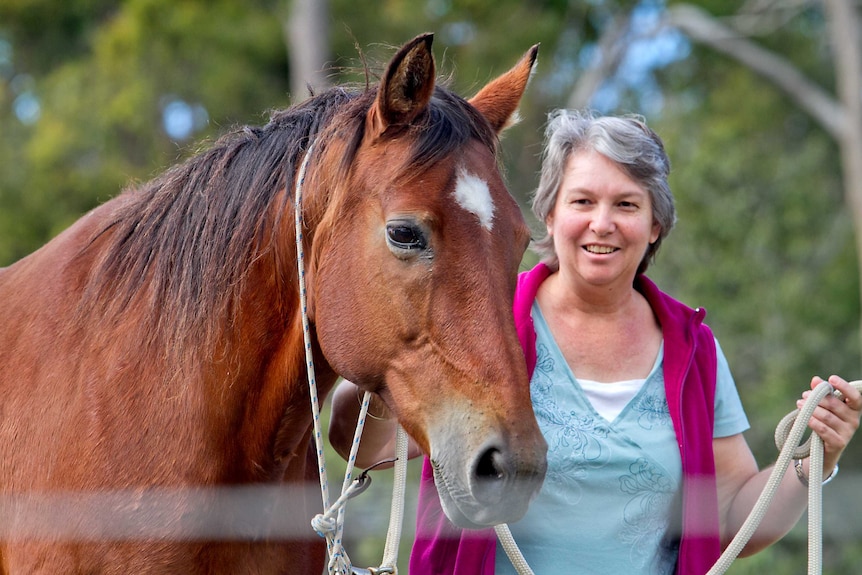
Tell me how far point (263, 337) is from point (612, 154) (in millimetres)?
989

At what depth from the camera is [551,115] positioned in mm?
2865

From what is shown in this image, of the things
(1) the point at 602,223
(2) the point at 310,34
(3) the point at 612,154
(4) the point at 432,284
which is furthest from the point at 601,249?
(2) the point at 310,34

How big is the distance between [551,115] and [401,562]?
16.6 feet

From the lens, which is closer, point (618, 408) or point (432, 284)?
point (432, 284)

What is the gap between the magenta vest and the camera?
7.83ft

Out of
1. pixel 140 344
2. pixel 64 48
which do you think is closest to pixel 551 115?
pixel 140 344

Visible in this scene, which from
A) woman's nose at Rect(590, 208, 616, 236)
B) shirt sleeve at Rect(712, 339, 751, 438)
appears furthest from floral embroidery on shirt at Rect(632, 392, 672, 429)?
woman's nose at Rect(590, 208, 616, 236)

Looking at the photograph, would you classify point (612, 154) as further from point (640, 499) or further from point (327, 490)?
point (327, 490)

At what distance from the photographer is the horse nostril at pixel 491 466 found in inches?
71.1

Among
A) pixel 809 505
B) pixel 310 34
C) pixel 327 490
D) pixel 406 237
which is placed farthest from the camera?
pixel 310 34

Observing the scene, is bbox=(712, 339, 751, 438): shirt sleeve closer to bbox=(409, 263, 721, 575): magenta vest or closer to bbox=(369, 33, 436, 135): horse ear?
bbox=(409, 263, 721, 575): magenta vest

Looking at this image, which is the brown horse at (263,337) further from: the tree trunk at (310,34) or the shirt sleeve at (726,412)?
the tree trunk at (310,34)

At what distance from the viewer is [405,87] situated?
2.06m

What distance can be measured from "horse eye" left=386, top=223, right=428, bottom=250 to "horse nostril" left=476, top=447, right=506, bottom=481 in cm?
42
